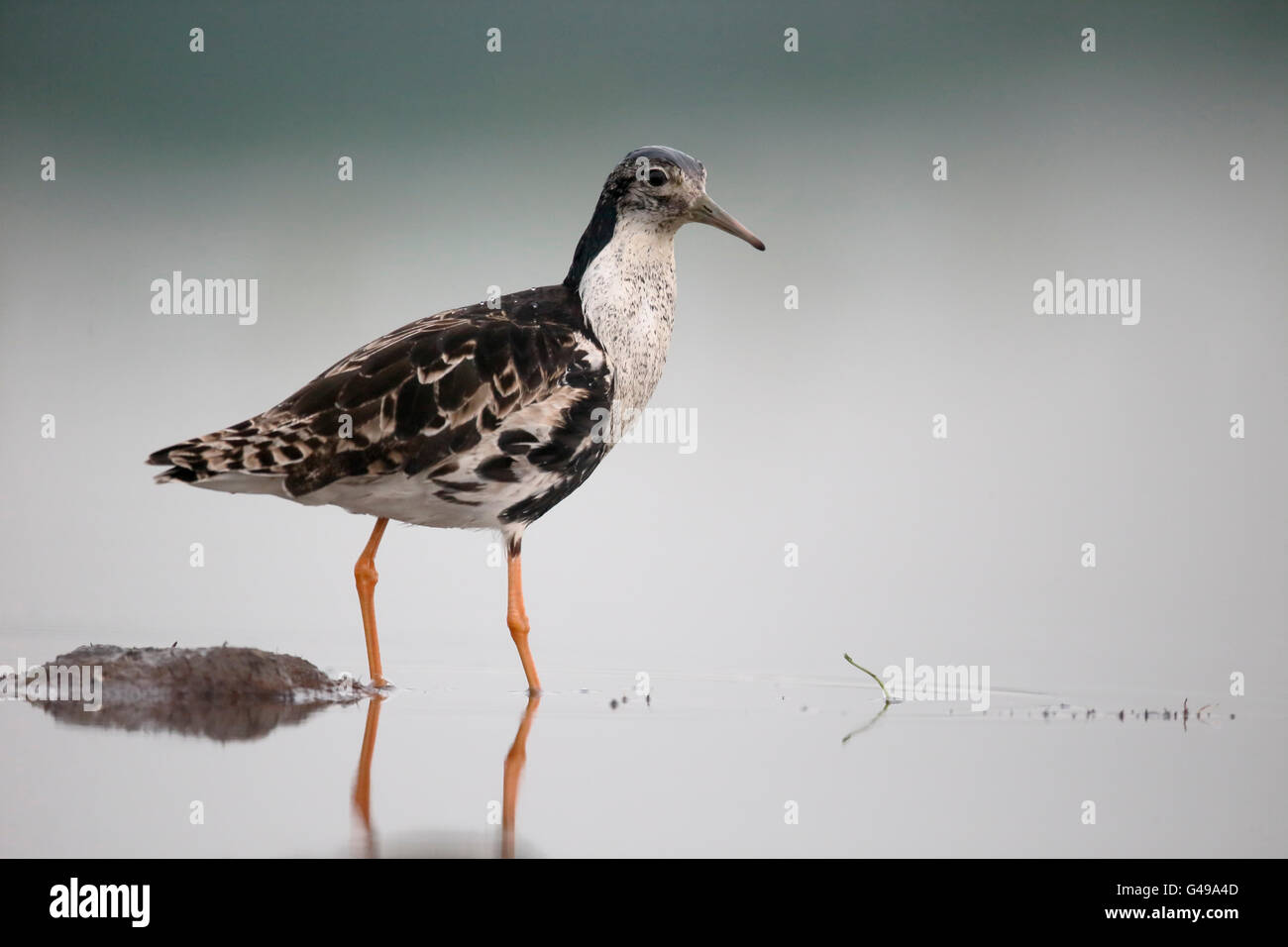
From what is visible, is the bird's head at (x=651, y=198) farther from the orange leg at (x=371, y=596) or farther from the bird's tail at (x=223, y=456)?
the bird's tail at (x=223, y=456)

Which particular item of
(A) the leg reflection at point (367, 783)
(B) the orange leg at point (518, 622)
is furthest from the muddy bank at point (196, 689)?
(B) the orange leg at point (518, 622)

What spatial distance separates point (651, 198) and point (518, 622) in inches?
91.0

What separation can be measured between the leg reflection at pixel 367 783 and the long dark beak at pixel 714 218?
10.2 feet

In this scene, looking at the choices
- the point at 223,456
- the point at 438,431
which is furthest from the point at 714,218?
the point at 223,456

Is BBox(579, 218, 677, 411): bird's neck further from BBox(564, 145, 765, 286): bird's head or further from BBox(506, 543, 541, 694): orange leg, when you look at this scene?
BBox(506, 543, 541, 694): orange leg

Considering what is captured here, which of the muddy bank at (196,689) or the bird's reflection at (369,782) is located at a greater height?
the muddy bank at (196,689)

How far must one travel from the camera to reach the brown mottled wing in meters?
7.25

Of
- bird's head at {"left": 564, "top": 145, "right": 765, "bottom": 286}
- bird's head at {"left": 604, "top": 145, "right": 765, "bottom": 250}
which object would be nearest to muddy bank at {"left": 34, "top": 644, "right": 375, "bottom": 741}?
bird's head at {"left": 564, "top": 145, "right": 765, "bottom": 286}

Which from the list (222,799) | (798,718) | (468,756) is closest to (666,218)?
(798,718)

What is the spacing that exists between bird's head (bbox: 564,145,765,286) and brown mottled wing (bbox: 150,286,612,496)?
667 millimetres

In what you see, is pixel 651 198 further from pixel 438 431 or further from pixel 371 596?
pixel 371 596

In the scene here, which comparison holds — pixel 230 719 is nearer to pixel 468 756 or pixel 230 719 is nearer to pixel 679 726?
pixel 468 756

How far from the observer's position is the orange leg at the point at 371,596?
25.1 ft

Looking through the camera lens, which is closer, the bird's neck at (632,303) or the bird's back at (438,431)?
the bird's back at (438,431)
